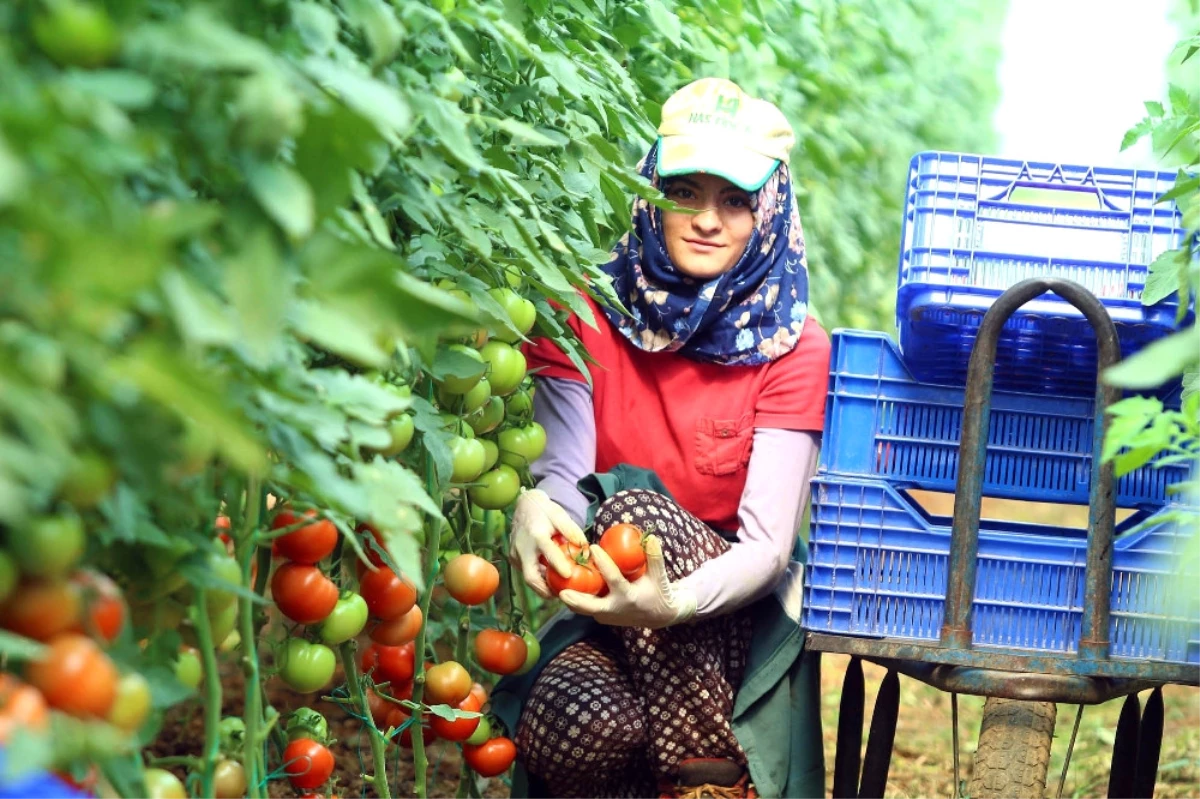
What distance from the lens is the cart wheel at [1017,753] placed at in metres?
2.21

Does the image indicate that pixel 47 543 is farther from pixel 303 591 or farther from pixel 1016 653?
pixel 1016 653

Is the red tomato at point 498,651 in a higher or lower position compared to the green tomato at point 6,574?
lower

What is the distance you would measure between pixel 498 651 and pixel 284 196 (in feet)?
4.46

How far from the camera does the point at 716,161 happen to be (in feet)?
8.44

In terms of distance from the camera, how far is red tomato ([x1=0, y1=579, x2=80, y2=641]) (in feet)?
3.77

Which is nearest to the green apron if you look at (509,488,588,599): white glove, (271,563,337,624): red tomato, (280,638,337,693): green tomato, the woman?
the woman

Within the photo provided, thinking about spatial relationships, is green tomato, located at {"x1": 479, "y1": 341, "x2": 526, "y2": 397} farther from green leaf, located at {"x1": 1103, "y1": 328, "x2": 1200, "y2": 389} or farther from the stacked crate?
green leaf, located at {"x1": 1103, "y1": 328, "x2": 1200, "y2": 389}

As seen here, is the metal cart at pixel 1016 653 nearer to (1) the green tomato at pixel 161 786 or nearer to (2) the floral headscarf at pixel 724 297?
(2) the floral headscarf at pixel 724 297

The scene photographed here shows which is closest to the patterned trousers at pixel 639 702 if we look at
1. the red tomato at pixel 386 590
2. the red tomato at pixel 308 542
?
the red tomato at pixel 386 590

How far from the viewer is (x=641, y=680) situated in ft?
8.21

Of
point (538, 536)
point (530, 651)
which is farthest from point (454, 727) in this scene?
point (538, 536)

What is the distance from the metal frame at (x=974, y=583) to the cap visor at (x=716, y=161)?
57 centimetres

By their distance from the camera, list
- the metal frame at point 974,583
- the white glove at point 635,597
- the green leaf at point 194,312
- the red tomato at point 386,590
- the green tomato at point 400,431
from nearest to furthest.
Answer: the green leaf at point 194,312, the green tomato at point 400,431, the red tomato at point 386,590, the metal frame at point 974,583, the white glove at point 635,597

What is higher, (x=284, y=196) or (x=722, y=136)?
(x=722, y=136)
